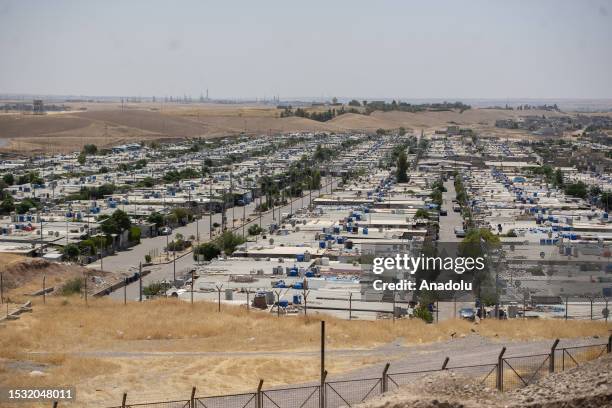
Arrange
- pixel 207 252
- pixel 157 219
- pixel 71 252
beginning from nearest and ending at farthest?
pixel 71 252 < pixel 207 252 < pixel 157 219

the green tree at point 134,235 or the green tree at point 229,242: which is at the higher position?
the green tree at point 229,242

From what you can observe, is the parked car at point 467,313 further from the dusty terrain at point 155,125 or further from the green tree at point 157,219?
the dusty terrain at point 155,125

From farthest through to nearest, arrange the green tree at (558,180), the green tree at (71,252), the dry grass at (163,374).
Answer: the green tree at (558,180) < the green tree at (71,252) < the dry grass at (163,374)

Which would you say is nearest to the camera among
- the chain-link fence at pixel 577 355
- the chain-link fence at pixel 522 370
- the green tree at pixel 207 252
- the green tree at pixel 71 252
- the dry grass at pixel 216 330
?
the chain-link fence at pixel 522 370

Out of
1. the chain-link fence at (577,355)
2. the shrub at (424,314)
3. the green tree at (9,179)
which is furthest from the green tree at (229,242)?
the green tree at (9,179)

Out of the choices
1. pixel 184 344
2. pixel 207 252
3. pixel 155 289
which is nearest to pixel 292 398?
pixel 184 344

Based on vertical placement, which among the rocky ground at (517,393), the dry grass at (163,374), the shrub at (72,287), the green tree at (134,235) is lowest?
the green tree at (134,235)

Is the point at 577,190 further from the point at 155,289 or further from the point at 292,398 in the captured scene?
the point at 292,398
